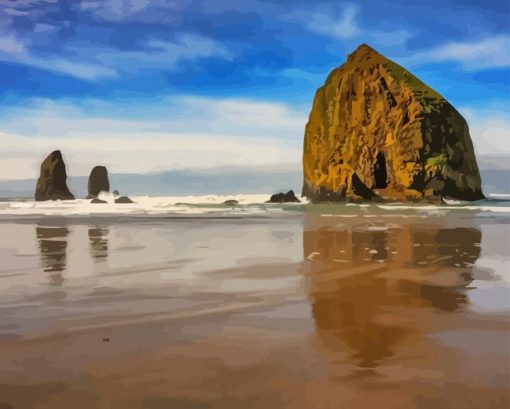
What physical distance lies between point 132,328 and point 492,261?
579 cm

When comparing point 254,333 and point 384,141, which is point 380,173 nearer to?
point 384,141

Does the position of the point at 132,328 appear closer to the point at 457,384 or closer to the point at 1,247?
the point at 457,384

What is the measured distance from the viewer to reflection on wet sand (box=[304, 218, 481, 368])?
3.68 m

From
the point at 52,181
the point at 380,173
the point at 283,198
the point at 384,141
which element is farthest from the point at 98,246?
the point at 52,181

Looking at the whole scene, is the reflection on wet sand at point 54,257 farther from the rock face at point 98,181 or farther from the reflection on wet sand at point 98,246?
the rock face at point 98,181

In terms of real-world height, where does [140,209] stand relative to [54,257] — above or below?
above

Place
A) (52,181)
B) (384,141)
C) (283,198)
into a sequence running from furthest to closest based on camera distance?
(52,181) < (384,141) < (283,198)

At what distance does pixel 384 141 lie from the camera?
52688 mm

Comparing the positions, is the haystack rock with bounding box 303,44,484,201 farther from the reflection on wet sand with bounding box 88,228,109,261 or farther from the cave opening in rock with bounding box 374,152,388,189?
the reflection on wet sand with bounding box 88,228,109,261

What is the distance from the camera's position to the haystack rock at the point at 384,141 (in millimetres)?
49219

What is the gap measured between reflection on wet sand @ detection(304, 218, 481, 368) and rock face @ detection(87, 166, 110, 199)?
62.2m

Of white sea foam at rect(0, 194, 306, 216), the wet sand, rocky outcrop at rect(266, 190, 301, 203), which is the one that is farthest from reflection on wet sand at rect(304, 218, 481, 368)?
rocky outcrop at rect(266, 190, 301, 203)

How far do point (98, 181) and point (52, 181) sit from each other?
572cm

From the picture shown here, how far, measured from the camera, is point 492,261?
25.7 feet
